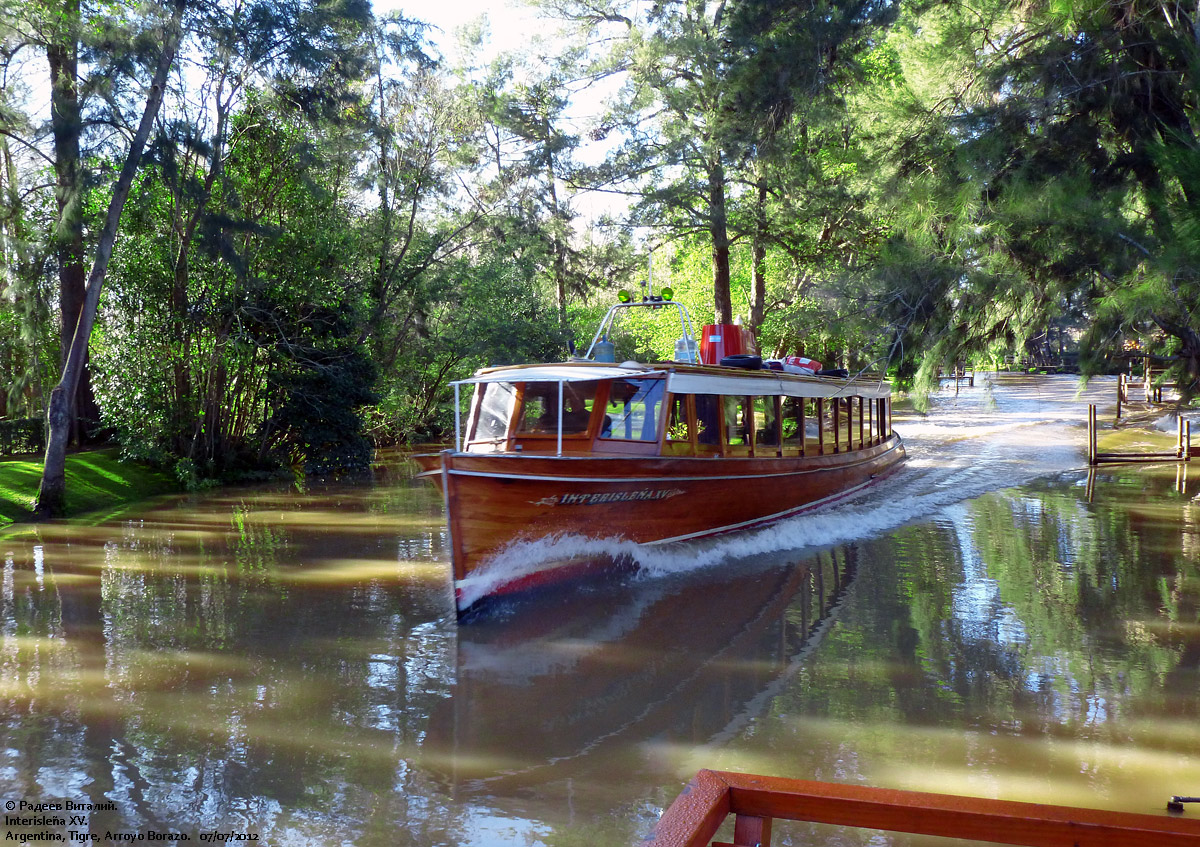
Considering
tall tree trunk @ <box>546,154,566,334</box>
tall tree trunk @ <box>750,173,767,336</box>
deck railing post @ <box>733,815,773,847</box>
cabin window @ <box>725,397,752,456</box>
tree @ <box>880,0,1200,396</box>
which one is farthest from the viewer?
tall tree trunk @ <box>546,154,566,334</box>

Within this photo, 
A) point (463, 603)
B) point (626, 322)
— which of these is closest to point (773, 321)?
point (626, 322)

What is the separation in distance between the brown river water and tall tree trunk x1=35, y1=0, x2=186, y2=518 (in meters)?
2.17

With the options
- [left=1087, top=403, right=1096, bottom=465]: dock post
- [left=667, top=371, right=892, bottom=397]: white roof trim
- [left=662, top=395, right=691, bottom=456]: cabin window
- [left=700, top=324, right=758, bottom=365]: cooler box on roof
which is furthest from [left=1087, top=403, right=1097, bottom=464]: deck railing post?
[left=662, top=395, right=691, bottom=456]: cabin window

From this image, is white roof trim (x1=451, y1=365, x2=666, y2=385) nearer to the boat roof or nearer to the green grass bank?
the boat roof

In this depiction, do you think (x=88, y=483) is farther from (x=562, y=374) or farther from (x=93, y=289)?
(x=562, y=374)

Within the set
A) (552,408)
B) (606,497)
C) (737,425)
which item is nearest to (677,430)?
(737,425)

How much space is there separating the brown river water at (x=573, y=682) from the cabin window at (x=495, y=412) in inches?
69.0

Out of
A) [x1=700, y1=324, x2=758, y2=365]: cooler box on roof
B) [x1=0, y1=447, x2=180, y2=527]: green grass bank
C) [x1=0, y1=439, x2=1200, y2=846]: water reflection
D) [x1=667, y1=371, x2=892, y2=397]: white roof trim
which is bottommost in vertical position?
[x1=0, y1=439, x2=1200, y2=846]: water reflection

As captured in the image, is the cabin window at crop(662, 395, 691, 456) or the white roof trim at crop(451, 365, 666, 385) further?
the cabin window at crop(662, 395, 691, 456)

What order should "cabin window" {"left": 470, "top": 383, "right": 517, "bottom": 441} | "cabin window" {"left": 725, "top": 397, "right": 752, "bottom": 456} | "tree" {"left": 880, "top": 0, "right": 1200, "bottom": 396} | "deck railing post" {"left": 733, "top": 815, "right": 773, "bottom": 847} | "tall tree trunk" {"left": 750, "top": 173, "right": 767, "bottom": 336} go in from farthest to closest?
"tall tree trunk" {"left": 750, "top": 173, "right": 767, "bottom": 336}
"cabin window" {"left": 725, "top": 397, "right": 752, "bottom": 456}
"cabin window" {"left": 470, "top": 383, "right": 517, "bottom": 441}
"tree" {"left": 880, "top": 0, "right": 1200, "bottom": 396}
"deck railing post" {"left": 733, "top": 815, "right": 773, "bottom": 847}

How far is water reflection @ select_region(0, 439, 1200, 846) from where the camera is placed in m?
5.02

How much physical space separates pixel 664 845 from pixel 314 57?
1755 centimetres

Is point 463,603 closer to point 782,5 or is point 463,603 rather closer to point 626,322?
point 782,5

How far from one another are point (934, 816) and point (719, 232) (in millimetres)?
21182
